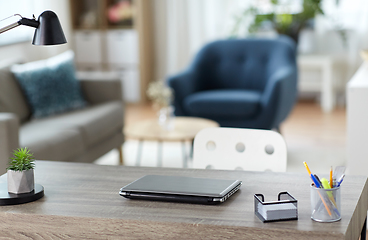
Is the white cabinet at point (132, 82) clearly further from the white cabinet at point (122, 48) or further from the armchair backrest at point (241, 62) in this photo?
the armchair backrest at point (241, 62)

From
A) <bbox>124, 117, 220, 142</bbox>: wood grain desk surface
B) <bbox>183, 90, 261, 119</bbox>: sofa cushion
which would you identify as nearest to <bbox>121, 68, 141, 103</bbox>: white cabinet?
<bbox>183, 90, 261, 119</bbox>: sofa cushion

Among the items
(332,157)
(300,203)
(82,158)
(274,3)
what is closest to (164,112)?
(82,158)

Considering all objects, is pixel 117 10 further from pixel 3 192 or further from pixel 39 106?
pixel 3 192

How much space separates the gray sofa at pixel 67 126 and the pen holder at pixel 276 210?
169 centimetres

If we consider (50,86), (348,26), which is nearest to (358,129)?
(50,86)

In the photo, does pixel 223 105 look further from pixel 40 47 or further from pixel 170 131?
pixel 40 47

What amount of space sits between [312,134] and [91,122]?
2.20 m

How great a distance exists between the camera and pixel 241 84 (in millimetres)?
4477

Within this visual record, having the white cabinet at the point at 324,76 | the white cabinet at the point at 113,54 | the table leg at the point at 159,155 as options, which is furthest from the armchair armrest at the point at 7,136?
the white cabinet at the point at 324,76

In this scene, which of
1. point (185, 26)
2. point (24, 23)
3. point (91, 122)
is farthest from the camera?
point (185, 26)

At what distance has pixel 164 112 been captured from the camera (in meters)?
3.48

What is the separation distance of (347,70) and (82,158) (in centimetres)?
372

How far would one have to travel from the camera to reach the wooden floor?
3.85 m

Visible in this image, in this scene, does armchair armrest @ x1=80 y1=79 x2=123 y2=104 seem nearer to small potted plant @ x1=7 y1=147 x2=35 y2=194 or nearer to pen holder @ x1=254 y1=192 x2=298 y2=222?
small potted plant @ x1=7 y1=147 x2=35 y2=194
